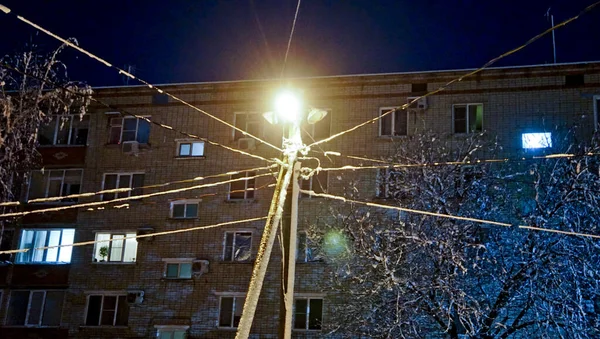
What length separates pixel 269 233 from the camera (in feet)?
35.4

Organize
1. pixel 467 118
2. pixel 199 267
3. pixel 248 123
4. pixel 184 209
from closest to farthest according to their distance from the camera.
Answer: pixel 467 118 → pixel 199 267 → pixel 184 209 → pixel 248 123

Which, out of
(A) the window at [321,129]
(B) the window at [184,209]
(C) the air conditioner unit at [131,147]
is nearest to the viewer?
(A) the window at [321,129]

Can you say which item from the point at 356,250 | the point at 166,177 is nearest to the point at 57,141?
the point at 166,177

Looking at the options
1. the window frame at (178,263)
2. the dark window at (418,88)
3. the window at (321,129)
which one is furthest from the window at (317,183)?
the window frame at (178,263)

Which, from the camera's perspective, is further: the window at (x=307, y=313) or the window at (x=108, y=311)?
the window at (x=108, y=311)

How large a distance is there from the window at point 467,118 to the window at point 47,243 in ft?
46.4

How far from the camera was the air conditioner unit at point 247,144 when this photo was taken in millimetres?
25969

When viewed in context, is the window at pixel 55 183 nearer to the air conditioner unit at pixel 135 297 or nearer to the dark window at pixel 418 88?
the air conditioner unit at pixel 135 297

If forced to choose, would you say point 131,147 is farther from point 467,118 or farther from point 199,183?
point 467,118

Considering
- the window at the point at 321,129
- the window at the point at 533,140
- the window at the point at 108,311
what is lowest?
the window at the point at 108,311

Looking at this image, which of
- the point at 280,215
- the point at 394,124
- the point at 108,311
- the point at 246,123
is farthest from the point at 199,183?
the point at 280,215

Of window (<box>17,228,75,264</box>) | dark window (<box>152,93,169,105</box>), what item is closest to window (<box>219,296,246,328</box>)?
window (<box>17,228,75,264</box>)

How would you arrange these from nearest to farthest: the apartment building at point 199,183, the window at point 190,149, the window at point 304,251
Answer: the apartment building at point 199,183 < the window at point 304,251 < the window at point 190,149

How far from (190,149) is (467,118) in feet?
32.0
